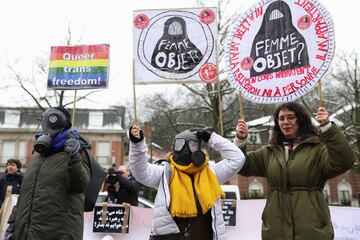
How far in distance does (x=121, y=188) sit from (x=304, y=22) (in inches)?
175

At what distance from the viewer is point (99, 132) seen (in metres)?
43.9

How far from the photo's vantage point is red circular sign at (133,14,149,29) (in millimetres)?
5102

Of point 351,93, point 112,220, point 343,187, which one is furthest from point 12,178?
point 343,187

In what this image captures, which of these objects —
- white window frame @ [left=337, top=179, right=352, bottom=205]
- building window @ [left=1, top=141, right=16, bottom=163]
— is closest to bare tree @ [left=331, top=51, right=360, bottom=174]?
white window frame @ [left=337, top=179, right=352, bottom=205]

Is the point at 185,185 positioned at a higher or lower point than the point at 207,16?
lower

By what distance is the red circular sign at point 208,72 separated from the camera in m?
5.04

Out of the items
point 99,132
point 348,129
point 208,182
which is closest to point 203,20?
point 208,182

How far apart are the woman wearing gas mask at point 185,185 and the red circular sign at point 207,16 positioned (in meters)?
2.00

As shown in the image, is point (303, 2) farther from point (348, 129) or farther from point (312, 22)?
point (348, 129)

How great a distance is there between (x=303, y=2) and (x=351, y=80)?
2449cm

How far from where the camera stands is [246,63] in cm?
452

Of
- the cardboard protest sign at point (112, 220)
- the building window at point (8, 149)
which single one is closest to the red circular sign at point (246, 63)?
the cardboard protest sign at point (112, 220)

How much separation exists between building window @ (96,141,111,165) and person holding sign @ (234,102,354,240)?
41437 millimetres

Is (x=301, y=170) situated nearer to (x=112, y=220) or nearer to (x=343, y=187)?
(x=112, y=220)
